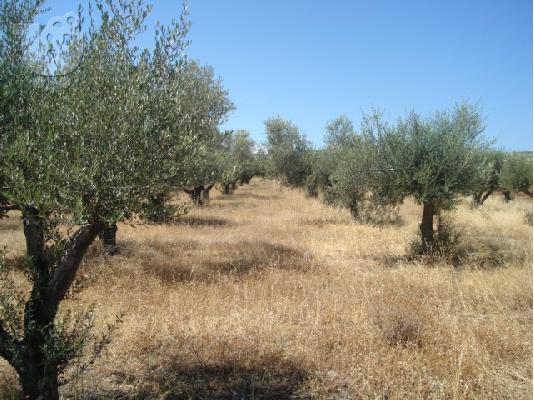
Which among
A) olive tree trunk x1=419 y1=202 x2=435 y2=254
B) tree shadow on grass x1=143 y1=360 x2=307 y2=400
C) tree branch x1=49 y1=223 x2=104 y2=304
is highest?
tree branch x1=49 y1=223 x2=104 y2=304

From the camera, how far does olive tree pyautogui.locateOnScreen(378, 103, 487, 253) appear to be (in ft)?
33.8

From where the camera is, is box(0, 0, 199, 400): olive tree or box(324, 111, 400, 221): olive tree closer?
box(0, 0, 199, 400): olive tree

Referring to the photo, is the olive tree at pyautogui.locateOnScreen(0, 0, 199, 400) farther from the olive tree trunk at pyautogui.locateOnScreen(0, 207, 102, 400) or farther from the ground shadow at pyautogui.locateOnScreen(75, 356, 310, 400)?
the ground shadow at pyautogui.locateOnScreen(75, 356, 310, 400)

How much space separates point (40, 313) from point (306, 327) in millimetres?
3694

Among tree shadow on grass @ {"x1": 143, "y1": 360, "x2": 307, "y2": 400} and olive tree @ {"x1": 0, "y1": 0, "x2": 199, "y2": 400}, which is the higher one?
olive tree @ {"x1": 0, "y1": 0, "x2": 199, "y2": 400}

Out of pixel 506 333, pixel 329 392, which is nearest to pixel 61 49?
pixel 329 392

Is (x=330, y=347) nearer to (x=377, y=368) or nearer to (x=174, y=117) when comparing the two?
(x=377, y=368)

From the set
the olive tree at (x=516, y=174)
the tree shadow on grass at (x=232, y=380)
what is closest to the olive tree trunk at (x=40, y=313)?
the tree shadow on grass at (x=232, y=380)

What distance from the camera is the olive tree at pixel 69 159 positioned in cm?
299

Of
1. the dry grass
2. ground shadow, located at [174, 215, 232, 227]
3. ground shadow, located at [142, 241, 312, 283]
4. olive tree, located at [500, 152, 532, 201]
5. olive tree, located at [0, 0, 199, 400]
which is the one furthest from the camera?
olive tree, located at [500, 152, 532, 201]

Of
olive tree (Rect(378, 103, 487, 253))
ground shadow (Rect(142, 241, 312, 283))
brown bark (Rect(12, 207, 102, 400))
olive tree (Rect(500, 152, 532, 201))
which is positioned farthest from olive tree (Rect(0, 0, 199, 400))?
olive tree (Rect(500, 152, 532, 201))

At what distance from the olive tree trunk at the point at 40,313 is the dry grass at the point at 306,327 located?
90 centimetres

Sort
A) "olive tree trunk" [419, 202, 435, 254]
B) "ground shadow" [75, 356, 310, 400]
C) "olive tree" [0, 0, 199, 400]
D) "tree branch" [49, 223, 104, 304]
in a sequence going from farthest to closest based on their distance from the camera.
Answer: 1. "olive tree trunk" [419, 202, 435, 254]
2. "ground shadow" [75, 356, 310, 400]
3. "tree branch" [49, 223, 104, 304]
4. "olive tree" [0, 0, 199, 400]

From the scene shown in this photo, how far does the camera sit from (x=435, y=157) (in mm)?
10461
